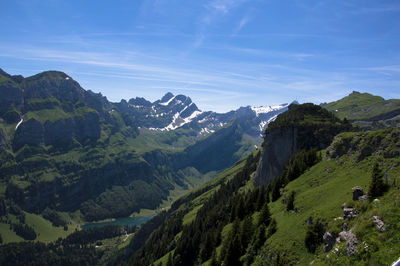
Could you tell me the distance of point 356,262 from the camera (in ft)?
80.1

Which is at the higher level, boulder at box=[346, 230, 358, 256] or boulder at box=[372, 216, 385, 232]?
boulder at box=[372, 216, 385, 232]

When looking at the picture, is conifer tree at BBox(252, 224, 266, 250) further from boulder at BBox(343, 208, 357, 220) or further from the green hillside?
boulder at BBox(343, 208, 357, 220)

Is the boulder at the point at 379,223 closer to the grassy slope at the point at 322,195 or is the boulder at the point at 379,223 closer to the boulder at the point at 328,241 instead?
the grassy slope at the point at 322,195

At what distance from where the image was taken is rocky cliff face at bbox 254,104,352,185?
104 m

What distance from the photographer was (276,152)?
119000 mm

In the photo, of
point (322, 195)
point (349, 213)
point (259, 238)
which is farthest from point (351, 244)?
point (259, 238)

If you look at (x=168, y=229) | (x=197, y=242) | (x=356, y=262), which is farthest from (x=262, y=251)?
(x=168, y=229)

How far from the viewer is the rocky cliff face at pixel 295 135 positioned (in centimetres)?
10425

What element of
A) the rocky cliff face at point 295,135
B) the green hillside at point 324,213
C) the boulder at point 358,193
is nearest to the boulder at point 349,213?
the green hillside at point 324,213

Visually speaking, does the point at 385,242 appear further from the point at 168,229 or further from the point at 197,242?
Answer: the point at 168,229

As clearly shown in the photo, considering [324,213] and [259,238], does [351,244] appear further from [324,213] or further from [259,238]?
[259,238]

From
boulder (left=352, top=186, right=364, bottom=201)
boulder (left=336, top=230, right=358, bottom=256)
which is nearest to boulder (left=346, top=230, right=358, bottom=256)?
boulder (left=336, top=230, right=358, bottom=256)

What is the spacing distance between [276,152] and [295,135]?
11732mm

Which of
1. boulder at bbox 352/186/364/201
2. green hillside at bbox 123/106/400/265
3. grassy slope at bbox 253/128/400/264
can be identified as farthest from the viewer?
grassy slope at bbox 253/128/400/264
